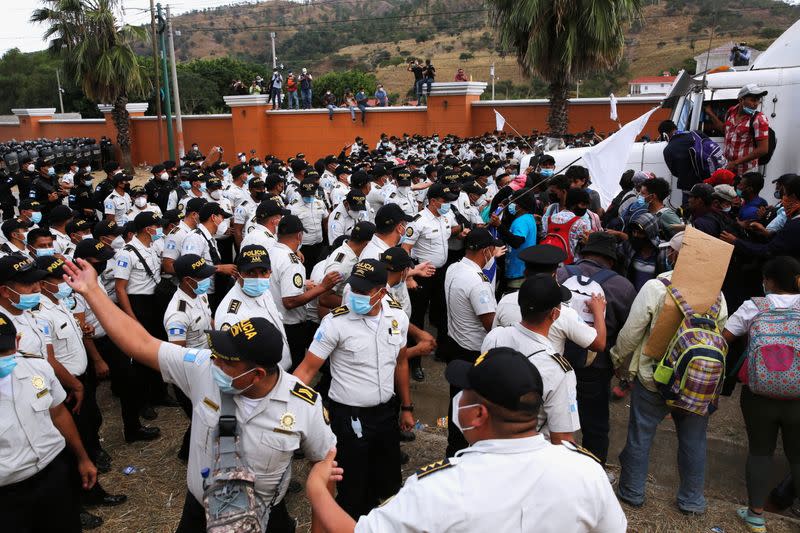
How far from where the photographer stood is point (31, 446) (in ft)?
10.8

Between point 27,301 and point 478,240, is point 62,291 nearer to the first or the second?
point 27,301

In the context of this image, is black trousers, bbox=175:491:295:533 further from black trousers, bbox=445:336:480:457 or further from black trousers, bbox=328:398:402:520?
black trousers, bbox=445:336:480:457

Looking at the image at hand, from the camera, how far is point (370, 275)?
3.91 meters

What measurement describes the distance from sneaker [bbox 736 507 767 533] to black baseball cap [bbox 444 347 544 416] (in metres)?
3.27

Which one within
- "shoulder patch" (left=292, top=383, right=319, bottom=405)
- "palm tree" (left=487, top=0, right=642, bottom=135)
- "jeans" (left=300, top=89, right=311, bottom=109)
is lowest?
"shoulder patch" (left=292, top=383, right=319, bottom=405)

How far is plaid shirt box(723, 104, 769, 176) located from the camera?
799 cm

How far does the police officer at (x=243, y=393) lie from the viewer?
9.03 feet

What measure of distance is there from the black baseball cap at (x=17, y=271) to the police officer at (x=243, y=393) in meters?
1.39

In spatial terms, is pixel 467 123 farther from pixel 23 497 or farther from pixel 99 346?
pixel 23 497

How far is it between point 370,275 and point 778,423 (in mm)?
3072

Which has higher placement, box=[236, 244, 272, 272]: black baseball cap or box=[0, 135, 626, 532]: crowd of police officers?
box=[236, 244, 272, 272]: black baseball cap

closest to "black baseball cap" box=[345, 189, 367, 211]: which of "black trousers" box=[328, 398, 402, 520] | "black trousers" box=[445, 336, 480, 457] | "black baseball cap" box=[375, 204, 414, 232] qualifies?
"black baseball cap" box=[375, 204, 414, 232]

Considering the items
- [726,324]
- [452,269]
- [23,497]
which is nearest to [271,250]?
[452,269]

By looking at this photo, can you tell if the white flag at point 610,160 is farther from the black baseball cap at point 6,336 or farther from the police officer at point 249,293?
the black baseball cap at point 6,336
